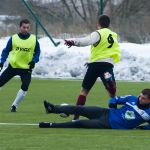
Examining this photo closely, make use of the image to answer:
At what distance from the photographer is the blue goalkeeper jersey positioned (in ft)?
43.6

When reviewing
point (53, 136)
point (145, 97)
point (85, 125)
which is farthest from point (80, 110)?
point (53, 136)

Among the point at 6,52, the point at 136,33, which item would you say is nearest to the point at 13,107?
the point at 6,52

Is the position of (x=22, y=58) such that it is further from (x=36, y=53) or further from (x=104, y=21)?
(x=104, y=21)

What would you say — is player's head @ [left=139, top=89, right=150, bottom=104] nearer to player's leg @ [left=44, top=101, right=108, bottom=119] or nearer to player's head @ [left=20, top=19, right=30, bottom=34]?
player's leg @ [left=44, top=101, right=108, bottom=119]

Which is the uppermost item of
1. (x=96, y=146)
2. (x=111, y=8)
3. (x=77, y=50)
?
(x=111, y=8)

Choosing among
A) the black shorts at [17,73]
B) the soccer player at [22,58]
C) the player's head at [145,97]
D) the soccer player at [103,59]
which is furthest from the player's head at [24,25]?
the player's head at [145,97]

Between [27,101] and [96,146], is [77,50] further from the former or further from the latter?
[96,146]

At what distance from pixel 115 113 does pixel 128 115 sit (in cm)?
23

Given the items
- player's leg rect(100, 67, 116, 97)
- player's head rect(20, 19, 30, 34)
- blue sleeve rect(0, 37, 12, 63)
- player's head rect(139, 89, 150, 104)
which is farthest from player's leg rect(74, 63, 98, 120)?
blue sleeve rect(0, 37, 12, 63)

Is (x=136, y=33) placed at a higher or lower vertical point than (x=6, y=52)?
higher

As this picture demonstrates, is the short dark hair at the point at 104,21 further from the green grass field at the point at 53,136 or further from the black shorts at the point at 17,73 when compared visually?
the black shorts at the point at 17,73

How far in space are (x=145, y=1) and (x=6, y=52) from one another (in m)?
32.3

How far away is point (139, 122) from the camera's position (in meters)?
13.4

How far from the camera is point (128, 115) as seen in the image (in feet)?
43.7
